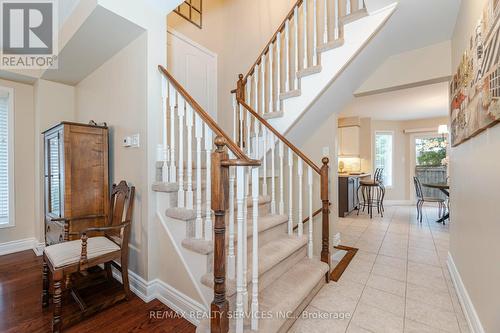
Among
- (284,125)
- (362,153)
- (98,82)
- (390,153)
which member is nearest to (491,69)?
(284,125)

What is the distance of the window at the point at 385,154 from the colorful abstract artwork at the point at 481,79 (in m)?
5.39

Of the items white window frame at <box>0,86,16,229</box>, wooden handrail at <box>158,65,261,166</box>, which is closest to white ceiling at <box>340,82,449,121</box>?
wooden handrail at <box>158,65,261,166</box>

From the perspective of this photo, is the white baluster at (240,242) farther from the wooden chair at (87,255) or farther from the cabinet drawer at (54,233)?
the cabinet drawer at (54,233)

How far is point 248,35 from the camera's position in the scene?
363 cm

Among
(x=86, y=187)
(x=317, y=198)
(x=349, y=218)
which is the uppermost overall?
(x=86, y=187)

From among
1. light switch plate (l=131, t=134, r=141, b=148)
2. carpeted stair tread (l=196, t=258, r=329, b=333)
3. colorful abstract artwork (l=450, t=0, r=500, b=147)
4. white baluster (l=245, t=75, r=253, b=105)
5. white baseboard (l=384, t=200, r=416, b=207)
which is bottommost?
white baseboard (l=384, t=200, r=416, b=207)

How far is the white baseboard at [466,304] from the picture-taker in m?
1.51

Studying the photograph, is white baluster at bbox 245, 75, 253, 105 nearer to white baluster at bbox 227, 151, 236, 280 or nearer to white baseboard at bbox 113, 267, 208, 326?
white baluster at bbox 227, 151, 236, 280

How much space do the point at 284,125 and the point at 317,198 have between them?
1087 millimetres

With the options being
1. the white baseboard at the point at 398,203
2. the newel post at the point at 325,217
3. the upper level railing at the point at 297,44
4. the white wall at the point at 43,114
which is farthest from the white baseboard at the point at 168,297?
the white baseboard at the point at 398,203

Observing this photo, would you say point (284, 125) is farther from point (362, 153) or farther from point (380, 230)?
point (362, 153)

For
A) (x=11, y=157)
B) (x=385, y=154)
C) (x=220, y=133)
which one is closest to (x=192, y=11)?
(x=220, y=133)

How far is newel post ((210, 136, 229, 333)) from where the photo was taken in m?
1.28

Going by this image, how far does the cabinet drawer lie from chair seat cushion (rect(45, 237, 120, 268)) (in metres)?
0.54
